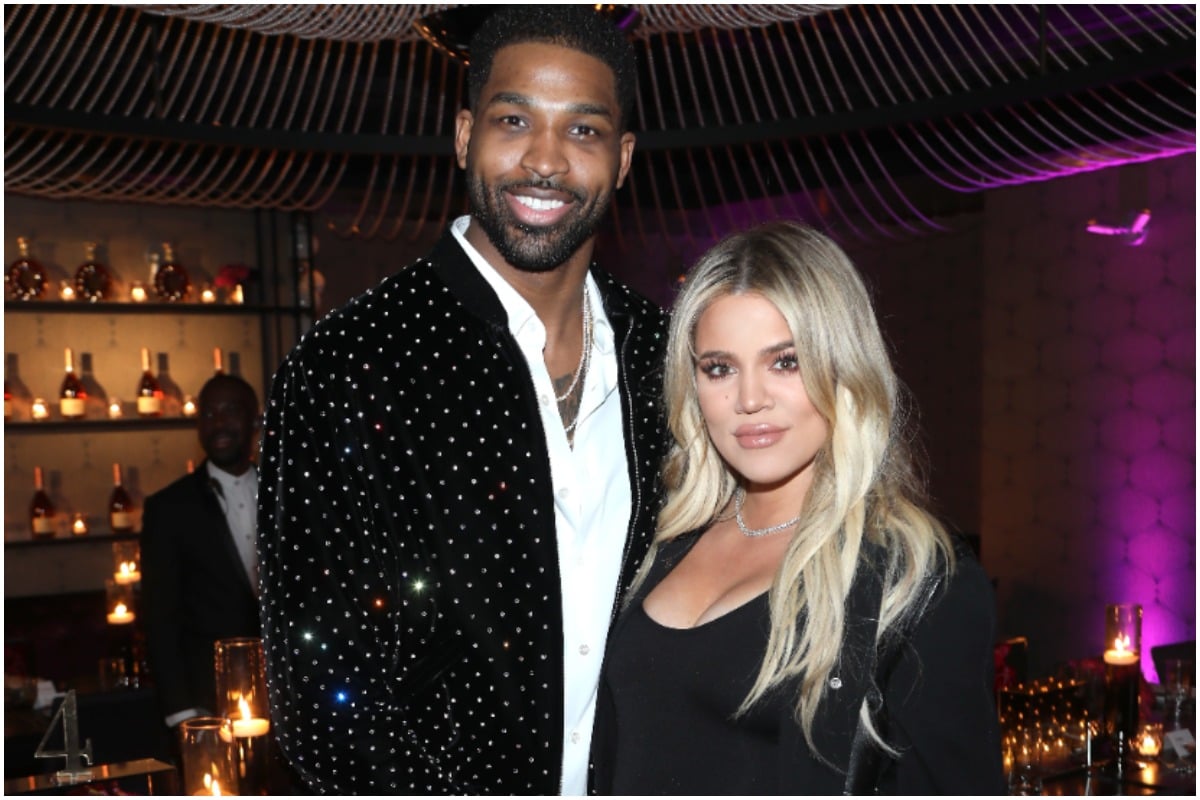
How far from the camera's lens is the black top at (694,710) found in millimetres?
1575

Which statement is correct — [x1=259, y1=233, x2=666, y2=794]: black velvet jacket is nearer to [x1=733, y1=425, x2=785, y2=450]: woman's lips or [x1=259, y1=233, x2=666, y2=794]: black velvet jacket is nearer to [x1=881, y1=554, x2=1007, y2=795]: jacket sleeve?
[x1=733, y1=425, x2=785, y2=450]: woman's lips

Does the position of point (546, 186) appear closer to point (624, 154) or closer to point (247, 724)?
point (624, 154)

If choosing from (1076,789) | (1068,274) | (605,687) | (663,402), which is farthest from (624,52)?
(1068,274)

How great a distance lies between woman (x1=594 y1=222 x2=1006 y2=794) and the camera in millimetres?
1495

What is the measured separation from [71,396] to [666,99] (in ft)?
8.95

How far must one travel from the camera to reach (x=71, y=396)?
5.40 meters

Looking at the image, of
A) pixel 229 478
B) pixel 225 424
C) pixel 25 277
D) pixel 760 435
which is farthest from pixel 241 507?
pixel 760 435

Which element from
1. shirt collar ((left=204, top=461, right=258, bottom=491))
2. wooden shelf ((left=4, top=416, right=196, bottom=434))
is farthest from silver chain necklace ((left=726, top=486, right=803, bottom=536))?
wooden shelf ((left=4, top=416, right=196, bottom=434))

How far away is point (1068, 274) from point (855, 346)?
428 centimetres

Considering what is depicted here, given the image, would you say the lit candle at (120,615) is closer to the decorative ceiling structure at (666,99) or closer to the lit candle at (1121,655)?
the decorative ceiling structure at (666,99)

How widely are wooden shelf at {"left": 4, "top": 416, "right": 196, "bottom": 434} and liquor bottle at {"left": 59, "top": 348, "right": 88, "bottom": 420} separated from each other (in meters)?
0.06

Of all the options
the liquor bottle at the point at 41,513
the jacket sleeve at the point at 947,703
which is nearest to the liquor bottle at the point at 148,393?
the liquor bottle at the point at 41,513

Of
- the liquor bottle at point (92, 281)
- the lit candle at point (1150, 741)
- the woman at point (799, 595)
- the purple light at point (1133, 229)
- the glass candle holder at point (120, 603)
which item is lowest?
the lit candle at point (1150, 741)

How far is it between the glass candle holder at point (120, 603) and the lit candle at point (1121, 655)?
2903mm
